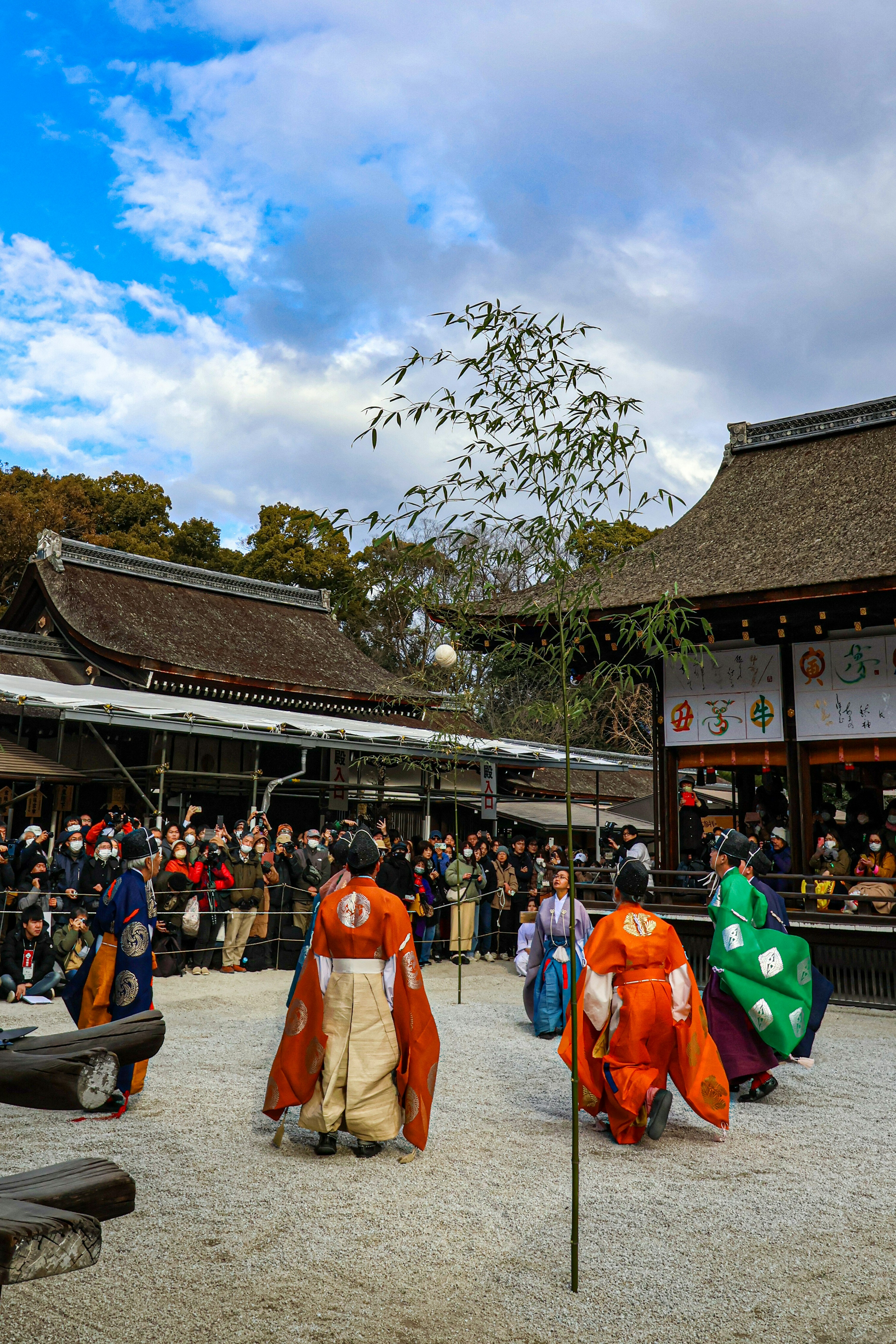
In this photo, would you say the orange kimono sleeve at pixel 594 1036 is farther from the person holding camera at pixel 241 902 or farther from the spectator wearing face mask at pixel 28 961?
the person holding camera at pixel 241 902

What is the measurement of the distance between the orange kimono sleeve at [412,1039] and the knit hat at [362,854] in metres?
0.25

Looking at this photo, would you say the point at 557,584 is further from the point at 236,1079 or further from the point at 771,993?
the point at 236,1079

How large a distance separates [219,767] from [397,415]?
12.5 metres

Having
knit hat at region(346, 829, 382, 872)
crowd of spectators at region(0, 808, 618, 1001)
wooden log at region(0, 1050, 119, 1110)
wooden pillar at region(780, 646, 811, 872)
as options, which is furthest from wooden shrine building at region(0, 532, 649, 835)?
wooden log at region(0, 1050, 119, 1110)

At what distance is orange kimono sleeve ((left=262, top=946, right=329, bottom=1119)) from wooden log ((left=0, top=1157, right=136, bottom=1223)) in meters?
2.77

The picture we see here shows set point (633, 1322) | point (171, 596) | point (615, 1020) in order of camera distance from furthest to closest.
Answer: point (171, 596) → point (615, 1020) → point (633, 1322)

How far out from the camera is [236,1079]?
6.07 m

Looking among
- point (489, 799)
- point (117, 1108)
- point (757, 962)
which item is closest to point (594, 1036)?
point (757, 962)

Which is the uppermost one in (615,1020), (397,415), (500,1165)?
(397,415)

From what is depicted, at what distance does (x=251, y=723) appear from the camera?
42.7 ft

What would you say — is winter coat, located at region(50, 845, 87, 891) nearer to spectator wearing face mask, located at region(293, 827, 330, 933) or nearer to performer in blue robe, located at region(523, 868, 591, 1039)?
spectator wearing face mask, located at region(293, 827, 330, 933)

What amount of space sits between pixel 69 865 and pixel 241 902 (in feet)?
6.09

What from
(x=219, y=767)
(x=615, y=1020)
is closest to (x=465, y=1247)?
(x=615, y=1020)

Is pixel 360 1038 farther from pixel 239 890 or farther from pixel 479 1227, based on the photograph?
pixel 239 890
